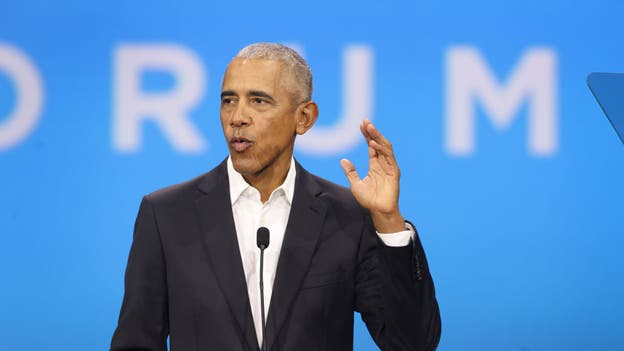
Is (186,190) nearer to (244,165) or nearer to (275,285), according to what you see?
(244,165)

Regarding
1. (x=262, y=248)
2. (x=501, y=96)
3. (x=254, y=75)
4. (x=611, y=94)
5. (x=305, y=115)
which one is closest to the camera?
(x=611, y=94)

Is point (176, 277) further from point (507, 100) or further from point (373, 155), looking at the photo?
point (507, 100)

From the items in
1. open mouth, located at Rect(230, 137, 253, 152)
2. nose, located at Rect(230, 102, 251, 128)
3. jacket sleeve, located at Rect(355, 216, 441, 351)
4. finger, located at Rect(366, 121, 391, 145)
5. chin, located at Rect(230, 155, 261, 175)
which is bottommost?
jacket sleeve, located at Rect(355, 216, 441, 351)

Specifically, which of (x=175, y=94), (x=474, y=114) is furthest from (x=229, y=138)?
(x=474, y=114)

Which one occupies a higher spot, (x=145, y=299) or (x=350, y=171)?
(x=350, y=171)

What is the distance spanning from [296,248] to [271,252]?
2.4 inches

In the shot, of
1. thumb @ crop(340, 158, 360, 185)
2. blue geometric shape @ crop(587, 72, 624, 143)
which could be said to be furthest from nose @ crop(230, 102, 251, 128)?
blue geometric shape @ crop(587, 72, 624, 143)

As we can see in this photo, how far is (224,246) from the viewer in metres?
1.70

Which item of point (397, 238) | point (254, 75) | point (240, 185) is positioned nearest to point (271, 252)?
point (240, 185)

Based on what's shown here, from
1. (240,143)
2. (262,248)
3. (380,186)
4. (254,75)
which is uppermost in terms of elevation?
(254,75)

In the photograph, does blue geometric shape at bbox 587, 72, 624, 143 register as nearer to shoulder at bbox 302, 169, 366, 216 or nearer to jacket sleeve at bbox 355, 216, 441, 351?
jacket sleeve at bbox 355, 216, 441, 351

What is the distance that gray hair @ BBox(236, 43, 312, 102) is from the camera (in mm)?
1745

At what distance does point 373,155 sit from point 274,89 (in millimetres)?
254

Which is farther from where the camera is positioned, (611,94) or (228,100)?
(228,100)
